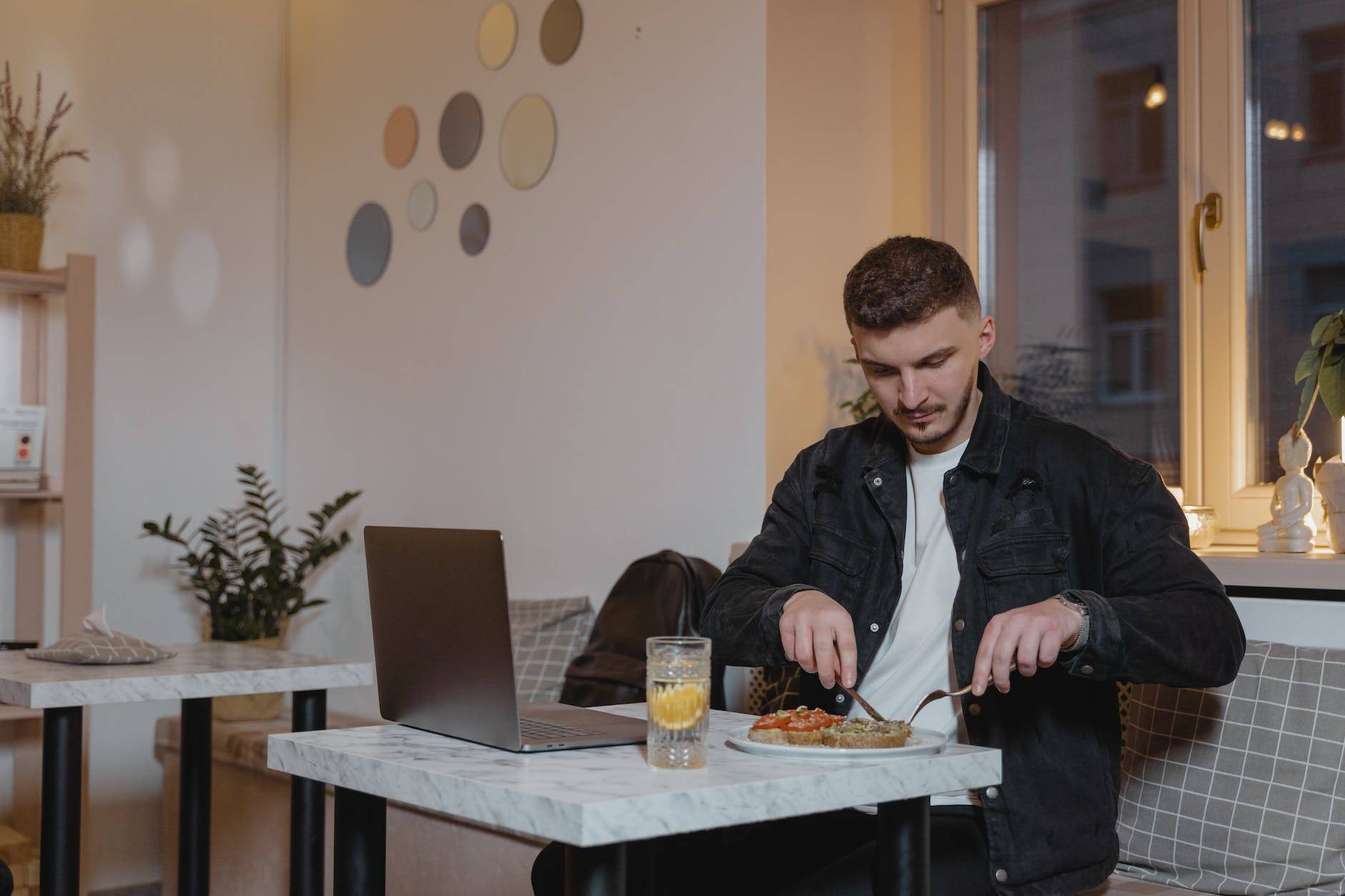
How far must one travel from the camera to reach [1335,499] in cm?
237

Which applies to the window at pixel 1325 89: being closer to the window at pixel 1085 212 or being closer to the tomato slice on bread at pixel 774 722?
the window at pixel 1085 212

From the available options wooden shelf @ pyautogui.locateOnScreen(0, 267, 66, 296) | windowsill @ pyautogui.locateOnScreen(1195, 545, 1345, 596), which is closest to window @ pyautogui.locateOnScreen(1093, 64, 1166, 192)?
windowsill @ pyautogui.locateOnScreen(1195, 545, 1345, 596)

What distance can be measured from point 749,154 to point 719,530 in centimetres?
84

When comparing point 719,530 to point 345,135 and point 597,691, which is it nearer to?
point 597,691

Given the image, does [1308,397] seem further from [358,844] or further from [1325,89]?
[358,844]

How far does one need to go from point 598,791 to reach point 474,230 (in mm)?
2851

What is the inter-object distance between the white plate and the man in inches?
6.1

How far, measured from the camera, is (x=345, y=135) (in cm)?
437

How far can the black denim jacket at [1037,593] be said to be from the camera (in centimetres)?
159

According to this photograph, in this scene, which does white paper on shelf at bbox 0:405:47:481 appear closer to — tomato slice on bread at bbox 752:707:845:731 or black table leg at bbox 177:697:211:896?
black table leg at bbox 177:697:211:896

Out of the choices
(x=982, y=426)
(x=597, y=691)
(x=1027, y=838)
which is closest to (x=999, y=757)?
(x=1027, y=838)

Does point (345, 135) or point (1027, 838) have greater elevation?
point (345, 135)

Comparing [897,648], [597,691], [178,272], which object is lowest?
[597,691]

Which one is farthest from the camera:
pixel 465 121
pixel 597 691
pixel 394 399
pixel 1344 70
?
pixel 394 399
